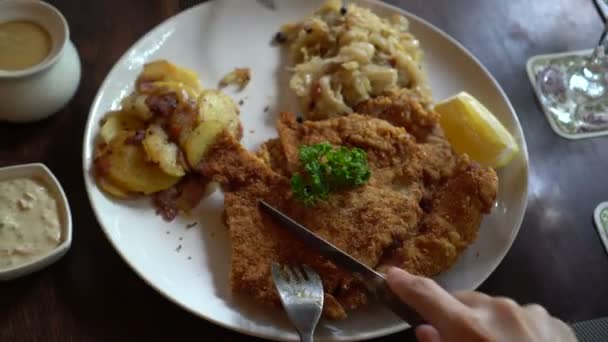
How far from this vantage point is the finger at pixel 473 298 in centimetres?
155

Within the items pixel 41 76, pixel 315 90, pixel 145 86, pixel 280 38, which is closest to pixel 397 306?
pixel 315 90

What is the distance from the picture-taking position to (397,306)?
6.22ft

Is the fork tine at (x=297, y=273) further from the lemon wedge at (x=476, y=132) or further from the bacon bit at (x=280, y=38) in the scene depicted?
the bacon bit at (x=280, y=38)

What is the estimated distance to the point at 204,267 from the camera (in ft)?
7.02

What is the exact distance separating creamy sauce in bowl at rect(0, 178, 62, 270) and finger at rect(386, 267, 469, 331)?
1.15m

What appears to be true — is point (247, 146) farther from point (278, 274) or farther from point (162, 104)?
point (278, 274)

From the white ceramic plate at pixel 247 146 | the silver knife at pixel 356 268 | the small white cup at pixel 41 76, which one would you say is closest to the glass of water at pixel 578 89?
the white ceramic plate at pixel 247 146

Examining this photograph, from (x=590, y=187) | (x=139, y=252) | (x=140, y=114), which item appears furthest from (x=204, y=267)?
(x=590, y=187)

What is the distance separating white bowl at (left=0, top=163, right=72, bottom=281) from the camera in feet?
6.34

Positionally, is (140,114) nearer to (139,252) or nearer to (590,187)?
(139,252)

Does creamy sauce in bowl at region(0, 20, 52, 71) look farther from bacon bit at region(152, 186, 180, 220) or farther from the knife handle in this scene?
the knife handle

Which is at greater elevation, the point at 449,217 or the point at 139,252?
the point at 449,217

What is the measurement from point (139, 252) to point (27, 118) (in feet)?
2.43

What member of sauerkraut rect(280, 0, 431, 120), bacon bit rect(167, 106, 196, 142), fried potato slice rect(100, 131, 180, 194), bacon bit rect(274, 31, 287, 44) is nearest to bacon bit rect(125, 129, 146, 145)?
fried potato slice rect(100, 131, 180, 194)
